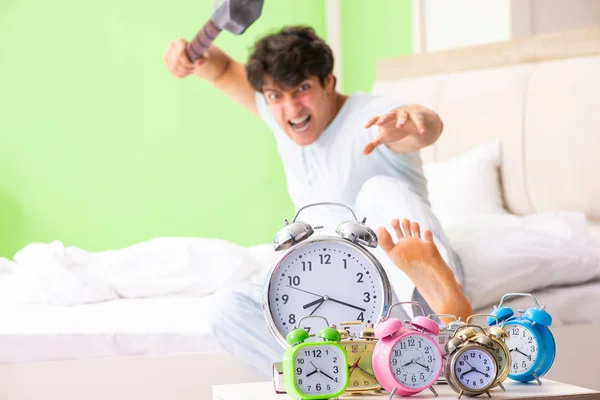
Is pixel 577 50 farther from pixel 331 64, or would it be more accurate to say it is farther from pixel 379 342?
pixel 379 342

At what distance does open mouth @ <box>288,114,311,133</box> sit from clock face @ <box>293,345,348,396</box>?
47.0 inches

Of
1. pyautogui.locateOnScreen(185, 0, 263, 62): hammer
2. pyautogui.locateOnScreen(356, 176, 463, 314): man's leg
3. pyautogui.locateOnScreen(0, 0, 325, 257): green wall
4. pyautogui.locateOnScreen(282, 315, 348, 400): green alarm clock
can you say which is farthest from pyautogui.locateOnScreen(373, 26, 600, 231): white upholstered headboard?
pyautogui.locateOnScreen(282, 315, 348, 400): green alarm clock

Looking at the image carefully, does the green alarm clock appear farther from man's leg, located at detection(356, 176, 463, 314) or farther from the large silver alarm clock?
Result: man's leg, located at detection(356, 176, 463, 314)

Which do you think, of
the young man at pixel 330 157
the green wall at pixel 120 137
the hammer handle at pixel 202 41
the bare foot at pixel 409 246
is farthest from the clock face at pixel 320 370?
the green wall at pixel 120 137

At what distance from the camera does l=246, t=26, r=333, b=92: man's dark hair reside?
228 centimetres

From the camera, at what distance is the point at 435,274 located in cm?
182

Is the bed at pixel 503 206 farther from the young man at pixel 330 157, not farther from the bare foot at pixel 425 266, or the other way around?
the bare foot at pixel 425 266

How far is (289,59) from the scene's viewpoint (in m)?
2.28

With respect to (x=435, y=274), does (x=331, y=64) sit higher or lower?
higher

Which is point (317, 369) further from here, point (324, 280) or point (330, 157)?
point (330, 157)

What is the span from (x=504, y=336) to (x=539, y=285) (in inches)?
39.7

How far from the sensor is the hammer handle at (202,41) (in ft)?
7.20

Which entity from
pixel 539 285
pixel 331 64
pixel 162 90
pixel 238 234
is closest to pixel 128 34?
pixel 162 90

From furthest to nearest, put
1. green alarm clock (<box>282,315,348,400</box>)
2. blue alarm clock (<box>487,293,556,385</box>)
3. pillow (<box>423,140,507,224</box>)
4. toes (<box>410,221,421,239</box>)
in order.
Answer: pillow (<box>423,140,507,224</box>), toes (<box>410,221,421,239</box>), blue alarm clock (<box>487,293,556,385</box>), green alarm clock (<box>282,315,348,400</box>)
